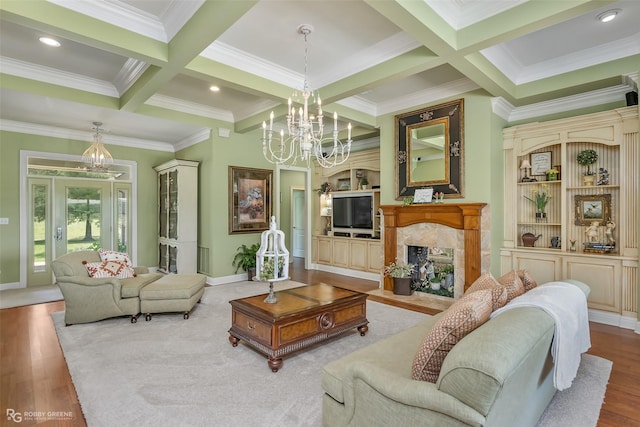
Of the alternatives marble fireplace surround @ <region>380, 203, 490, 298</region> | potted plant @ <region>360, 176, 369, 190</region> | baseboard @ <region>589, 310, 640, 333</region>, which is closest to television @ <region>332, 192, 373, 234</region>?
potted plant @ <region>360, 176, 369, 190</region>

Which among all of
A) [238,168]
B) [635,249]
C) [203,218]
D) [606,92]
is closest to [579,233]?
[635,249]

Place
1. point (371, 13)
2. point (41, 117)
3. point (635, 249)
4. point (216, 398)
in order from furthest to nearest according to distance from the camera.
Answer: point (41, 117) → point (635, 249) → point (371, 13) → point (216, 398)

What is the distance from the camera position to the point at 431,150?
493 centimetres

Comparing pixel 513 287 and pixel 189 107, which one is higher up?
pixel 189 107

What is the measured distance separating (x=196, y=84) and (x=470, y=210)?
4.09 metres

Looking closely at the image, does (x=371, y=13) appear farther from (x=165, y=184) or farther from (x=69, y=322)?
(x=165, y=184)

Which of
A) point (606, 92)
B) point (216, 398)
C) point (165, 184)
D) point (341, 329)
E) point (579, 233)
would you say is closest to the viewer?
point (216, 398)

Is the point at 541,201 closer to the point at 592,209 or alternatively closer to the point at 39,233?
the point at 592,209

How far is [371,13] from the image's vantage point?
9.52 feet

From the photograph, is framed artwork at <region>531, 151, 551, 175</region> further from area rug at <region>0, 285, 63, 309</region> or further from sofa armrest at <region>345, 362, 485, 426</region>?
area rug at <region>0, 285, 63, 309</region>

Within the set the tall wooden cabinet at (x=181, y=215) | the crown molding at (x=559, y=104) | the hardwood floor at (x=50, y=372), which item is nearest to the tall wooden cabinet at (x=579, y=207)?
the crown molding at (x=559, y=104)

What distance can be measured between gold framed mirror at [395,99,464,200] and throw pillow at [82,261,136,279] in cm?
403

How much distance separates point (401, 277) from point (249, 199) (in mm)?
3155

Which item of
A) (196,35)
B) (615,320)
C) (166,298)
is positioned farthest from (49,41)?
(615,320)
